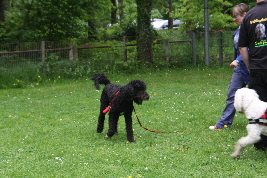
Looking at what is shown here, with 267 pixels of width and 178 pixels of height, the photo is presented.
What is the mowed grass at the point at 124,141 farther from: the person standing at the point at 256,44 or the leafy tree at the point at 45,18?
the leafy tree at the point at 45,18

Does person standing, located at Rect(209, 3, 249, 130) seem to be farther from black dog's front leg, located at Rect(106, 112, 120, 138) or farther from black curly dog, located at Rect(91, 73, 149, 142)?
black dog's front leg, located at Rect(106, 112, 120, 138)

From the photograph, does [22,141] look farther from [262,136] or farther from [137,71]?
[137,71]

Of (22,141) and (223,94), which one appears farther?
(223,94)

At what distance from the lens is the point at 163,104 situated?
9648 mm

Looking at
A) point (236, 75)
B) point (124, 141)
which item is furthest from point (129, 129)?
point (236, 75)

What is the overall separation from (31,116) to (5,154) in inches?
128

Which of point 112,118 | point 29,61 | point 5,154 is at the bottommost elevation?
point 5,154

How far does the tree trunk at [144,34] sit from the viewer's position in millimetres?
17016

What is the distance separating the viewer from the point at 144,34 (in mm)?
17125

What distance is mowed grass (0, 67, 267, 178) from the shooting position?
4879mm

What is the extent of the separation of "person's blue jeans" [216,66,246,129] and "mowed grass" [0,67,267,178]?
203 mm

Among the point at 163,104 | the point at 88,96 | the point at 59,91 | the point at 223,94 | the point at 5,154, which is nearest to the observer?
the point at 5,154

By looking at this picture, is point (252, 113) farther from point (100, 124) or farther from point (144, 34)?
point (144, 34)

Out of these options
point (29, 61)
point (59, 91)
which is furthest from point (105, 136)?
point (29, 61)
